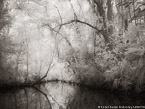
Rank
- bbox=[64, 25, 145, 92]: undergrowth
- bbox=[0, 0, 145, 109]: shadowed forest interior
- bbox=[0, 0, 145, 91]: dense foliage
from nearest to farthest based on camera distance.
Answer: bbox=[64, 25, 145, 92]: undergrowth < bbox=[0, 0, 145, 109]: shadowed forest interior < bbox=[0, 0, 145, 91]: dense foliage

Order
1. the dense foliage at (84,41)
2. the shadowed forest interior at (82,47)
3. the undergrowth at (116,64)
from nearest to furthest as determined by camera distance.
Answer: the undergrowth at (116,64) → the shadowed forest interior at (82,47) → the dense foliage at (84,41)

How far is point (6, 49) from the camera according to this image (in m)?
16.6

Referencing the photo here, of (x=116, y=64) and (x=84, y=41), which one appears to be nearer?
(x=116, y=64)

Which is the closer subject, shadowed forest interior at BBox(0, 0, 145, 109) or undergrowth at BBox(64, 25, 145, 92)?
undergrowth at BBox(64, 25, 145, 92)

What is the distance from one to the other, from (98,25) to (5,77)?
338 inches

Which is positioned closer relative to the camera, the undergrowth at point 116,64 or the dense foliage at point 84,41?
the undergrowth at point 116,64

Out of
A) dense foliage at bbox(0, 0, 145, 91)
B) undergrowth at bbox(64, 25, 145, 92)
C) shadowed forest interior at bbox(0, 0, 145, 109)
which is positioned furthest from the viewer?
dense foliage at bbox(0, 0, 145, 91)

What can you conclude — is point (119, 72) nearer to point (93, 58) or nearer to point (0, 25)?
point (93, 58)

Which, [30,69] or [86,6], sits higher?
[86,6]

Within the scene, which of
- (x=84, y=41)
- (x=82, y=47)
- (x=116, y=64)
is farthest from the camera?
(x=84, y=41)

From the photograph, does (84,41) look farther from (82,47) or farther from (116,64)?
(116,64)

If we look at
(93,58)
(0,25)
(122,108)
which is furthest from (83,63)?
(122,108)

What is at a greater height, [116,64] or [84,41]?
[84,41]

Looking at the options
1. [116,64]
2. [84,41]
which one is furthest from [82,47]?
[116,64]
